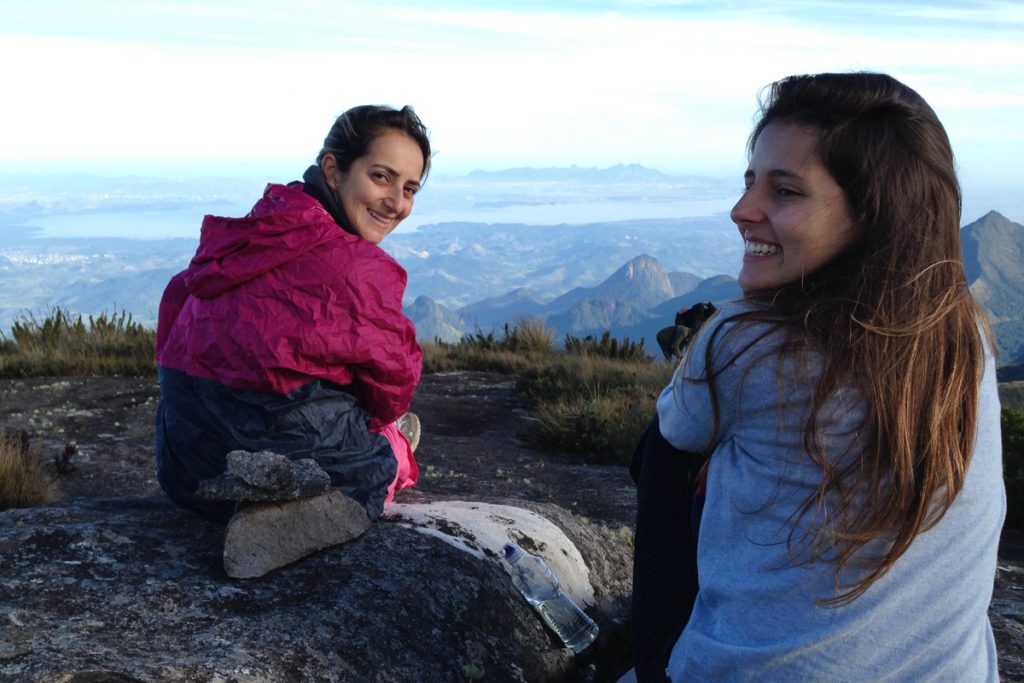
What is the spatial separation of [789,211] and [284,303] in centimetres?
157

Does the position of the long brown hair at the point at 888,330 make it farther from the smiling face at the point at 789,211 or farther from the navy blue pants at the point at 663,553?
the navy blue pants at the point at 663,553

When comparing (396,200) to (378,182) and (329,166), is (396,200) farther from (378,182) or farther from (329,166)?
(329,166)

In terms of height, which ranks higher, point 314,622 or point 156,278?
point 314,622

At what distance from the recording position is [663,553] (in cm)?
203

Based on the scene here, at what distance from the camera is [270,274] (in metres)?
2.72

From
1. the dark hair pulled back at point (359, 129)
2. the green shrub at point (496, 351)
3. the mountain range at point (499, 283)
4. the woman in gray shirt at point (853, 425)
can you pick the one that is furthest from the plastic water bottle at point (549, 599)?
the mountain range at point (499, 283)

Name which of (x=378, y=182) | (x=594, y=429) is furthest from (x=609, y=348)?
(x=378, y=182)

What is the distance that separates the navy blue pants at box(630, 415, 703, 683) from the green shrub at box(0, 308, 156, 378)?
257 inches

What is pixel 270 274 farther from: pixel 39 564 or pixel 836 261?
pixel 836 261

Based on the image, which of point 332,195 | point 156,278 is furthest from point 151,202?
point 332,195

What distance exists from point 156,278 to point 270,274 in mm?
133141

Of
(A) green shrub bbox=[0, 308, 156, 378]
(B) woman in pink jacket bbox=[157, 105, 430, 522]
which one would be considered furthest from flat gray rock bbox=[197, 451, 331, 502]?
(A) green shrub bbox=[0, 308, 156, 378]

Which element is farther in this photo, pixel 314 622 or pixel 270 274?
pixel 270 274

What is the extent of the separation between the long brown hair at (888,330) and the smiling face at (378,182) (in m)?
1.77
